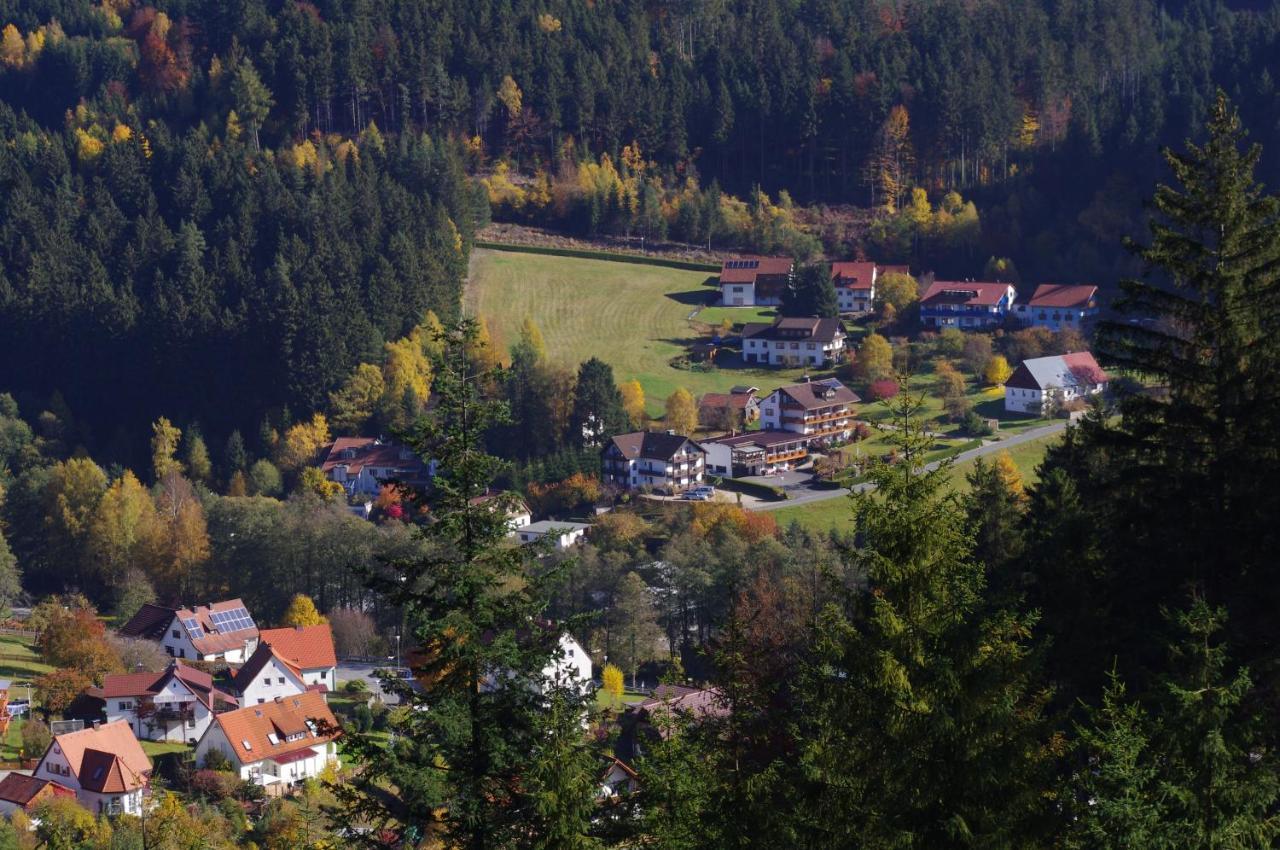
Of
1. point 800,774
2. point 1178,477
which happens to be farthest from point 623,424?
point 800,774

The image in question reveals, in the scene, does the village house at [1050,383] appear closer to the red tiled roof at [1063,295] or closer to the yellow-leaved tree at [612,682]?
the red tiled roof at [1063,295]

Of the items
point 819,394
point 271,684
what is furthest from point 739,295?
point 271,684

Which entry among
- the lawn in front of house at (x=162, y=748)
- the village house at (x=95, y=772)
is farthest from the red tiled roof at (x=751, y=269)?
the village house at (x=95, y=772)

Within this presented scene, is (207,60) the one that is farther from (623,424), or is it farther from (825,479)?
(825,479)

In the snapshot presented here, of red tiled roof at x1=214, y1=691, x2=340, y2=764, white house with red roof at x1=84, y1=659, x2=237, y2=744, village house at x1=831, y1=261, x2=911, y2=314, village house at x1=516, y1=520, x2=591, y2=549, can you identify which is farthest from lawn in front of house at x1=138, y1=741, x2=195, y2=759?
village house at x1=831, y1=261, x2=911, y2=314

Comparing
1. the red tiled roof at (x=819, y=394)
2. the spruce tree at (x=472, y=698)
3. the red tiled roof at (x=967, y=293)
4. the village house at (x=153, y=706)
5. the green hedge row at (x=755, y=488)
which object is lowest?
the village house at (x=153, y=706)

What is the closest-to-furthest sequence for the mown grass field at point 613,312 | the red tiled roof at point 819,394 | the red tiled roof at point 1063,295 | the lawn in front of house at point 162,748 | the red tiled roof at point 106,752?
the red tiled roof at point 106,752 < the lawn in front of house at point 162,748 < the red tiled roof at point 819,394 < the mown grass field at point 613,312 < the red tiled roof at point 1063,295

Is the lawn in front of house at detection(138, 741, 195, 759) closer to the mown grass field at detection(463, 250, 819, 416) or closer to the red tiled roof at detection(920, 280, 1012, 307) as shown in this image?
the mown grass field at detection(463, 250, 819, 416)

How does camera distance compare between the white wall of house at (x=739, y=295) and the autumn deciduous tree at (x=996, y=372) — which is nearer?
the autumn deciduous tree at (x=996, y=372)
